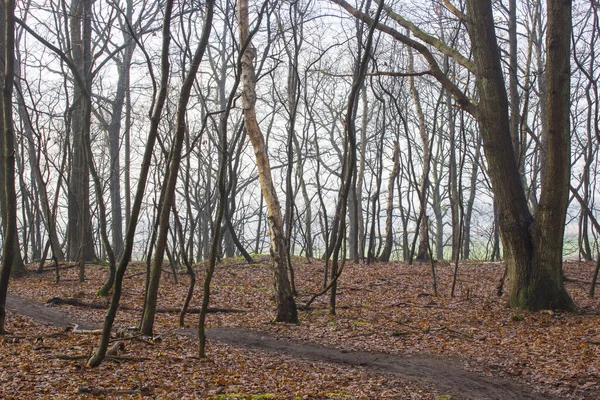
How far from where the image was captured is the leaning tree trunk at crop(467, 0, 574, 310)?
880 centimetres

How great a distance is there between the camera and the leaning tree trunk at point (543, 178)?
8805 mm

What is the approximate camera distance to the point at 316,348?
7.28 m

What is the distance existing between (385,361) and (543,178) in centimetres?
445

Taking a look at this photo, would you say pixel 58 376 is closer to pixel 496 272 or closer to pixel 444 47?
pixel 444 47

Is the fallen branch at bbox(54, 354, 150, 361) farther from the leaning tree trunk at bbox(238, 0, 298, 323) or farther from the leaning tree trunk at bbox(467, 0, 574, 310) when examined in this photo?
the leaning tree trunk at bbox(467, 0, 574, 310)

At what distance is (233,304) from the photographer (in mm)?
10414

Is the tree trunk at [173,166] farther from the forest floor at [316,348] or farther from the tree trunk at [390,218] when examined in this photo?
the tree trunk at [390,218]

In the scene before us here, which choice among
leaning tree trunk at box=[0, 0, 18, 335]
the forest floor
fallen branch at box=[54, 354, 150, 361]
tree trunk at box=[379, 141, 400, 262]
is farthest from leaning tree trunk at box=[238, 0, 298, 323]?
tree trunk at box=[379, 141, 400, 262]

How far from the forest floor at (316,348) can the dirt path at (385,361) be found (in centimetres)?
2

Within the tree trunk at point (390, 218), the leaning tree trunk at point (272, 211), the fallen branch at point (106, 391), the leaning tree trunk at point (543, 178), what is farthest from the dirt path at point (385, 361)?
the tree trunk at point (390, 218)

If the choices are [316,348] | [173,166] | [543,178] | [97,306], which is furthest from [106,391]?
[543,178]

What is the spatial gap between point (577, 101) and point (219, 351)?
868 inches

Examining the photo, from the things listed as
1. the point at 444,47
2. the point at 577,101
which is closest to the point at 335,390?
the point at 444,47

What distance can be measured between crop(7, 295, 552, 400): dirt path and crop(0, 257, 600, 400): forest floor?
2 centimetres
